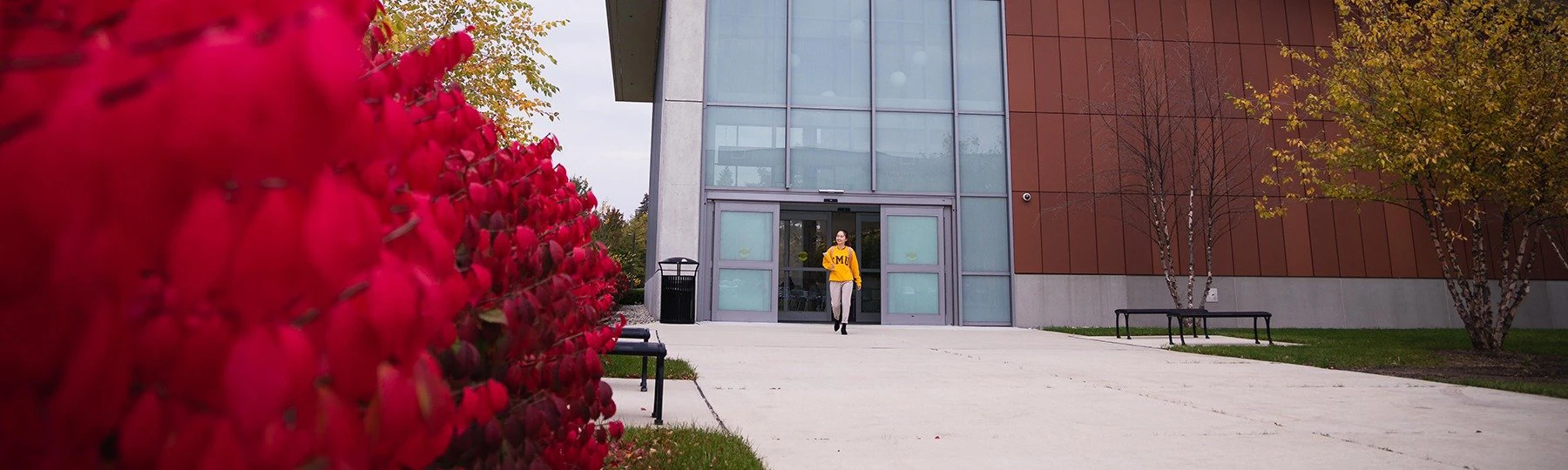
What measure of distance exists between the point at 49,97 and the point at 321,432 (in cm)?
22

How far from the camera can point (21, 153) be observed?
1.20 ft

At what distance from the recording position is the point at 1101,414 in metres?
4.48

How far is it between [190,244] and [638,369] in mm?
6236

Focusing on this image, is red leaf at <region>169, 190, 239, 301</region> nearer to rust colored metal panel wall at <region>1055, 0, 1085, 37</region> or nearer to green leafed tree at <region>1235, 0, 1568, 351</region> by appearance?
green leafed tree at <region>1235, 0, 1568, 351</region>

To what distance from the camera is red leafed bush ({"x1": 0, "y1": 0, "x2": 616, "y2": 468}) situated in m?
0.37

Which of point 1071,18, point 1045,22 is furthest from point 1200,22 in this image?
point 1045,22

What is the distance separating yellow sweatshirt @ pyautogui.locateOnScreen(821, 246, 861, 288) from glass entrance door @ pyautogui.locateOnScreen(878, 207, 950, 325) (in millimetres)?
3039

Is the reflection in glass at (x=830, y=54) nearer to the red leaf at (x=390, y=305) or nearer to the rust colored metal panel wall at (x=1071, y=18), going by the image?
the rust colored metal panel wall at (x=1071, y=18)

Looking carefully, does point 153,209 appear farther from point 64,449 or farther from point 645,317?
point 645,317

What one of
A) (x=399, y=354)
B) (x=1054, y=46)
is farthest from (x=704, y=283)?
(x=399, y=354)

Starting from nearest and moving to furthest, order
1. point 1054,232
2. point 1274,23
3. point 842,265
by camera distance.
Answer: point 842,265 < point 1054,232 < point 1274,23

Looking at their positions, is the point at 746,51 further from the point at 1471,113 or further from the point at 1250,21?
the point at 1471,113

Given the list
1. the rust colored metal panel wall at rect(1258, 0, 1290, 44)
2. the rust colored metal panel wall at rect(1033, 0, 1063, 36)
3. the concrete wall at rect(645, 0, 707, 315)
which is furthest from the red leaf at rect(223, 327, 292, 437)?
the rust colored metal panel wall at rect(1258, 0, 1290, 44)

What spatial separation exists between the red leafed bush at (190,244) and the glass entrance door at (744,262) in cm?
1431
